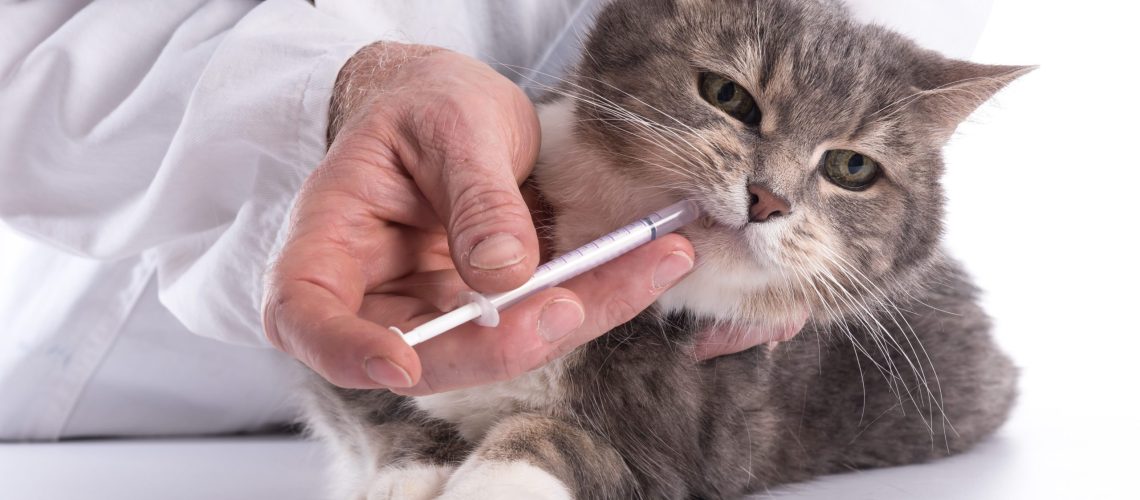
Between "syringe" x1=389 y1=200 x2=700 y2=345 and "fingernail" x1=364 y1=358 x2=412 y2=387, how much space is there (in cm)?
6

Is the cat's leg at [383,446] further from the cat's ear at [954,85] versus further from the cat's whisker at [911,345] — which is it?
the cat's ear at [954,85]

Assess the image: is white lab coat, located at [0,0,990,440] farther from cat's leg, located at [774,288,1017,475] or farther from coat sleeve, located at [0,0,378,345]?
cat's leg, located at [774,288,1017,475]

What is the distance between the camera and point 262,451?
2.11 metres

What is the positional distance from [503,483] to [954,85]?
3.11 ft

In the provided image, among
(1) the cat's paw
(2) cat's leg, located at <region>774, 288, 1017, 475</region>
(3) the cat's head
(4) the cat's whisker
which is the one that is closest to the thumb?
(3) the cat's head

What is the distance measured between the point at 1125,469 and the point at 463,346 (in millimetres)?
1487

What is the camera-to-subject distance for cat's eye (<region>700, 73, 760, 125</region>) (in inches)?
A: 55.4

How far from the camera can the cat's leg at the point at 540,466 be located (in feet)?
4.06

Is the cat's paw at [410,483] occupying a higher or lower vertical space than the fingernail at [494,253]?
lower

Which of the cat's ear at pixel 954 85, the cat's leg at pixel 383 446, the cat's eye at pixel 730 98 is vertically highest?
the cat's ear at pixel 954 85

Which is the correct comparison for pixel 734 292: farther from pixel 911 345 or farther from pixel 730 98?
→ pixel 911 345

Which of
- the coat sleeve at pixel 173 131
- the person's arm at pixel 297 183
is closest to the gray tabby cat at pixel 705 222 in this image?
the person's arm at pixel 297 183

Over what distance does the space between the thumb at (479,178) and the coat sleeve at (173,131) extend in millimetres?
380

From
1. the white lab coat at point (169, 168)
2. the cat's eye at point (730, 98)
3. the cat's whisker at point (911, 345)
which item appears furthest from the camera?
the white lab coat at point (169, 168)
